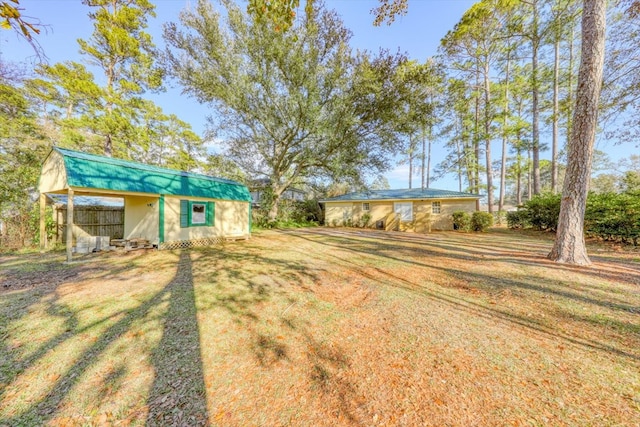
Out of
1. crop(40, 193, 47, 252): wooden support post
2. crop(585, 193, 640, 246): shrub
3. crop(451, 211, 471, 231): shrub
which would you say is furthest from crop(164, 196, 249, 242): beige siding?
crop(585, 193, 640, 246): shrub

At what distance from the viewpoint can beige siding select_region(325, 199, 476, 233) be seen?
15922 mm

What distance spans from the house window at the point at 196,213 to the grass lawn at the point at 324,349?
4.28 m

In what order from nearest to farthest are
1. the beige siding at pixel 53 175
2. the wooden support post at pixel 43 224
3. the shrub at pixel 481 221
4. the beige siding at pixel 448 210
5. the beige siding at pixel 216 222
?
1. the beige siding at pixel 53 175
2. the wooden support post at pixel 43 224
3. the beige siding at pixel 216 222
4. the shrub at pixel 481 221
5. the beige siding at pixel 448 210

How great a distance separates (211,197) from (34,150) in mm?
11281

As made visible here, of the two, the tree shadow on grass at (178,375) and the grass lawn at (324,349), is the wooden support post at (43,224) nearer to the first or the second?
the grass lawn at (324,349)

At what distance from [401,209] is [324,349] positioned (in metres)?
15.9

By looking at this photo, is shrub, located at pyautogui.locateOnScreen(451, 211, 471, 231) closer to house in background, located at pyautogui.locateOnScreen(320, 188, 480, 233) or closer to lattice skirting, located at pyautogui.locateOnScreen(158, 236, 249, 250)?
house in background, located at pyautogui.locateOnScreen(320, 188, 480, 233)

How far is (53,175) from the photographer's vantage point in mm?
7406

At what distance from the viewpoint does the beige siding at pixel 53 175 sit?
6.96 metres

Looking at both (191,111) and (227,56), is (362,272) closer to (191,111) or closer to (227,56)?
(227,56)

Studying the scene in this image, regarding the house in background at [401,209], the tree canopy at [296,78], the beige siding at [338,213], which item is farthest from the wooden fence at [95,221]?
the beige siding at [338,213]

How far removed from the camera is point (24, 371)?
243cm

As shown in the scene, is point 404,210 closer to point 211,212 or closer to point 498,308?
point 211,212

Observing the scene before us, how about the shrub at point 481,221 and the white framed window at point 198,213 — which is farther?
the shrub at point 481,221
